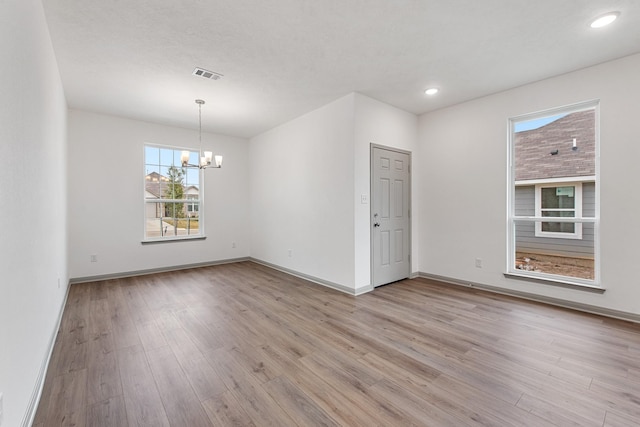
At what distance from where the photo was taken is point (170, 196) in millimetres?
5523

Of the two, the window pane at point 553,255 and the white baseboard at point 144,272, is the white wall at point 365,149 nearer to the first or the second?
the window pane at point 553,255

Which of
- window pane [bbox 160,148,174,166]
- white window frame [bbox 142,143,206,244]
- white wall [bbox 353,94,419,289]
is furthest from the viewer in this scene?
window pane [bbox 160,148,174,166]

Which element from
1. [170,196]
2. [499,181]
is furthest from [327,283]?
[170,196]

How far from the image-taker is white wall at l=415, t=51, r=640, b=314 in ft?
9.67

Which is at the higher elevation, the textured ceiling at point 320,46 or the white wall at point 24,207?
the textured ceiling at point 320,46

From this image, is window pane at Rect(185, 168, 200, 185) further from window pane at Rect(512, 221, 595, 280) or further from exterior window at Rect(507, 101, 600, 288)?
window pane at Rect(512, 221, 595, 280)

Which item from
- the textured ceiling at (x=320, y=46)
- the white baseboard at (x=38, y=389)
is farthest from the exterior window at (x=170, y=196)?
the white baseboard at (x=38, y=389)

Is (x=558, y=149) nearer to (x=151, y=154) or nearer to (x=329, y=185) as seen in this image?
(x=329, y=185)

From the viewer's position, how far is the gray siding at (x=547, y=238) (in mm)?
Result: 3250

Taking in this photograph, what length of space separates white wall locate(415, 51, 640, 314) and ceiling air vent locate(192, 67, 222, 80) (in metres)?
3.38

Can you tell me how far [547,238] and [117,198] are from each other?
6729 millimetres

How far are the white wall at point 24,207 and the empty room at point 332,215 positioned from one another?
3cm

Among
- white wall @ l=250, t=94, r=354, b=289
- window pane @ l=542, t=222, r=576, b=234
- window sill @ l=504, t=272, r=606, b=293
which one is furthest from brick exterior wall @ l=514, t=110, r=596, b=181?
white wall @ l=250, t=94, r=354, b=289

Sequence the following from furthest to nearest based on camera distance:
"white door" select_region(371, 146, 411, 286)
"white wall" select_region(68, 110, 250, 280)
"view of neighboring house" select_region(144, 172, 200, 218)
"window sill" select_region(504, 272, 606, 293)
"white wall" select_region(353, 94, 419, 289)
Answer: "view of neighboring house" select_region(144, 172, 200, 218), "white wall" select_region(68, 110, 250, 280), "white door" select_region(371, 146, 411, 286), "white wall" select_region(353, 94, 419, 289), "window sill" select_region(504, 272, 606, 293)
